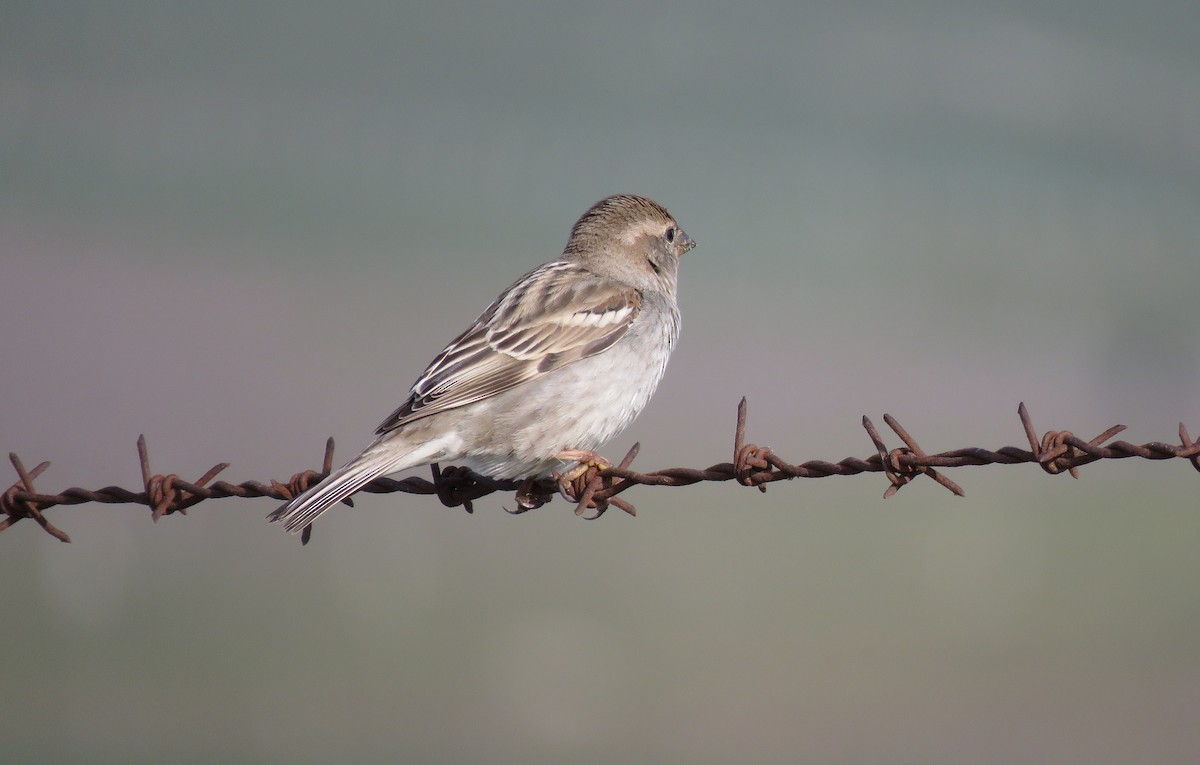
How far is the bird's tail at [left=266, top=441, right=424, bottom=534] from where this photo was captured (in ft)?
16.2

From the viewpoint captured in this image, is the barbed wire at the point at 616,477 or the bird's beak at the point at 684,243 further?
the bird's beak at the point at 684,243

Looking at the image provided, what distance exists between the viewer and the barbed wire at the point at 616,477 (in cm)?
378

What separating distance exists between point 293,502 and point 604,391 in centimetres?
179

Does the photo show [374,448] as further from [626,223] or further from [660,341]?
[626,223]

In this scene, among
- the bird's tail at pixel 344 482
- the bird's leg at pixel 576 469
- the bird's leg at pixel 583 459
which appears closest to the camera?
the bird's tail at pixel 344 482

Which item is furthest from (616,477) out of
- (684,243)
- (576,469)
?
(684,243)

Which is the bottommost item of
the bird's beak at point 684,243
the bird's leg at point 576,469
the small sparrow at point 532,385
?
the bird's leg at point 576,469

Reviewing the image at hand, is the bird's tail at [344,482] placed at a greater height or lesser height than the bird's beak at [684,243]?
lesser

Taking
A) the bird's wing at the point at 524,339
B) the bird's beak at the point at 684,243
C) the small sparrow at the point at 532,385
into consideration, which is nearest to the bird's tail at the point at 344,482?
the small sparrow at the point at 532,385

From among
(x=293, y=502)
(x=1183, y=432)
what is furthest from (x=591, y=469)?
(x=1183, y=432)

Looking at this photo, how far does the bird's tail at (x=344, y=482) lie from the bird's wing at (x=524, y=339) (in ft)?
0.54

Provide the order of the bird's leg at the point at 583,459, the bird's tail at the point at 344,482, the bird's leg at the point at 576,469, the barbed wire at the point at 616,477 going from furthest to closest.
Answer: the bird's leg at the point at 583,459
the bird's leg at the point at 576,469
the bird's tail at the point at 344,482
the barbed wire at the point at 616,477

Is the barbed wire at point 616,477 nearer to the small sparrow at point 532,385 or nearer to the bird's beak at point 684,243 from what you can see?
the small sparrow at point 532,385

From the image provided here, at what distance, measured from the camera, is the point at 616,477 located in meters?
5.06
